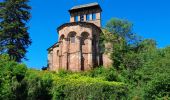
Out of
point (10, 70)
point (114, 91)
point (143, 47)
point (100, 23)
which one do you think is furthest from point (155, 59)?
point (100, 23)

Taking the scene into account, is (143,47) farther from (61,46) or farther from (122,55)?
(61,46)

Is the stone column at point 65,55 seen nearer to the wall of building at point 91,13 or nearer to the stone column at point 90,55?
the stone column at point 90,55

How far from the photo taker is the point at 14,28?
173 ft

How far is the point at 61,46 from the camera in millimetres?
61375

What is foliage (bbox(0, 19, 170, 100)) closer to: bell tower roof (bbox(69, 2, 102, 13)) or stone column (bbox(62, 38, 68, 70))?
stone column (bbox(62, 38, 68, 70))

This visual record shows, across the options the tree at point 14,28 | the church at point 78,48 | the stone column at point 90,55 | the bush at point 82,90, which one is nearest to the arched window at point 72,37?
the church at point 78,48

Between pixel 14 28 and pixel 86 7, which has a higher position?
pixel 86 7

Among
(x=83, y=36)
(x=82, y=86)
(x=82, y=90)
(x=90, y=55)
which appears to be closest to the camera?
(x=82, y=90)

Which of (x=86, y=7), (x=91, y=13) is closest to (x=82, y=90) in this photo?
(x=91, y=13)

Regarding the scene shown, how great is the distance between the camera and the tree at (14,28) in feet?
166

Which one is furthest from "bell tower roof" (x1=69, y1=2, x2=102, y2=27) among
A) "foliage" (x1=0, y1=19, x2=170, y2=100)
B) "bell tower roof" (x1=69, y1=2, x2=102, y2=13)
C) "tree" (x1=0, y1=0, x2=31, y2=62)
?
"foliage" (x1=0, y1=19, x2=170, y2=100)

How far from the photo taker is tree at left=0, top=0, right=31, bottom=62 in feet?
166

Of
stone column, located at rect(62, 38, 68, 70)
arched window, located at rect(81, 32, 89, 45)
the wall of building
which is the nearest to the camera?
stone column, located at rect(62, 38, 68, 70)

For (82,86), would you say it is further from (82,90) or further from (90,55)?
(90,55)
